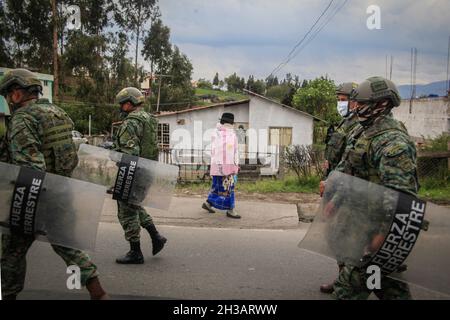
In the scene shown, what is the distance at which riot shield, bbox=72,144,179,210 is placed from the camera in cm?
351

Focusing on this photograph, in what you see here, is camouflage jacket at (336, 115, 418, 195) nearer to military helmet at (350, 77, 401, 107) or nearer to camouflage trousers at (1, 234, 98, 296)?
military helmet at (350, 77, 401, 107)

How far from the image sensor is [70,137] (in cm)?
292

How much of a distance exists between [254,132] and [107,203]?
1379 centimetres

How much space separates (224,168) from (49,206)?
3670 millimetres

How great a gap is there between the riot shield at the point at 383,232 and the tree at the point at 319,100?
73.7 ft

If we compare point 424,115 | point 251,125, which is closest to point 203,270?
point 251,125

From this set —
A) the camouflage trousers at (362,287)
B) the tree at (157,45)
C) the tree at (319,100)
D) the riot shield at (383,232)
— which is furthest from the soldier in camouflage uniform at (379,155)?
the tree at (319,100)

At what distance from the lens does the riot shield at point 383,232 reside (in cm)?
209

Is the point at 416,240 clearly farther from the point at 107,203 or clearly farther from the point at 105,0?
the point at 105,0

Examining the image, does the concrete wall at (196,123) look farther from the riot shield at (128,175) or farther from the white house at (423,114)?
the riot shield at (128,175)

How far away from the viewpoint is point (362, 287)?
2.36 m

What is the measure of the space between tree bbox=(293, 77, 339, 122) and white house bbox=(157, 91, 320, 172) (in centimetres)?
406

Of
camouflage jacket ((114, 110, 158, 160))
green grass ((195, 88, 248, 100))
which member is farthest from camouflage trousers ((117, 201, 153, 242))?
green grass ((195, 88, 248, 100))

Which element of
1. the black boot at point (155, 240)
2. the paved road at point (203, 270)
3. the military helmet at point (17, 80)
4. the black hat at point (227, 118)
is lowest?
the paved road at point (203, 270)
